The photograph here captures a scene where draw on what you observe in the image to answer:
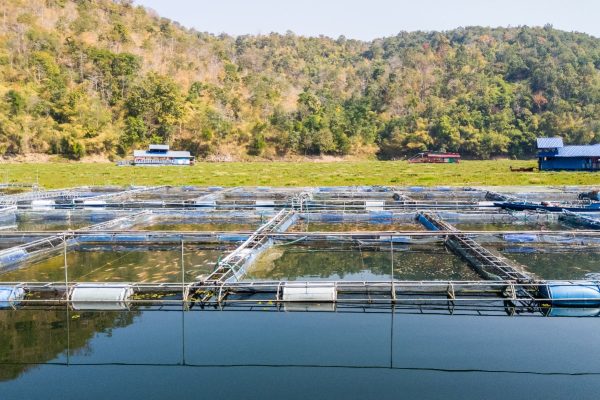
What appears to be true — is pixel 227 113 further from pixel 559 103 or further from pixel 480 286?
pixel 480 286

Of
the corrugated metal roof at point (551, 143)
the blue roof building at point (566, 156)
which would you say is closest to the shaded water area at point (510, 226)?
the blue roof building at point (566, 156)

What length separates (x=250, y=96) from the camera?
7269cm

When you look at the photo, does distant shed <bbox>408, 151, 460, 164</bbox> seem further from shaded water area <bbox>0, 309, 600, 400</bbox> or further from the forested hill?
shaded water area <bbox>0, 309, 600, 400</bbox>

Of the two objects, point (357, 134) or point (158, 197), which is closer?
point (158, 197)

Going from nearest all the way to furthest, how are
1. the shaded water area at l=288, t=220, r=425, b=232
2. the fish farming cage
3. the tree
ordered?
the fish farming cage → the shaded water area at l=288, t=220, r=425, b=232 → the tree

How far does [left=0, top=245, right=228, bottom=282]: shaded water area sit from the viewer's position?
8898mm

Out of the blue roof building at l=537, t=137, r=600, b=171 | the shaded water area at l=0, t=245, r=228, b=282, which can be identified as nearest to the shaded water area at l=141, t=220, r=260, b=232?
the shaded water area at l=0, t=245, r=228, b=282

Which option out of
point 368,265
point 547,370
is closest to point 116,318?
point 368,265

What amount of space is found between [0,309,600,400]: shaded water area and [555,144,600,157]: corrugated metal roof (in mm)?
33396

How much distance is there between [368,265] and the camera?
9727 mm

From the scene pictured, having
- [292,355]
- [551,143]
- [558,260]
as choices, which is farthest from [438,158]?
[292,355]

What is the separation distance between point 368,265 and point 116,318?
4711mm

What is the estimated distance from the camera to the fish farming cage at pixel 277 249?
281 inches

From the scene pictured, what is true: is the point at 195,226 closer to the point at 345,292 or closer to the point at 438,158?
the point at 345,292
